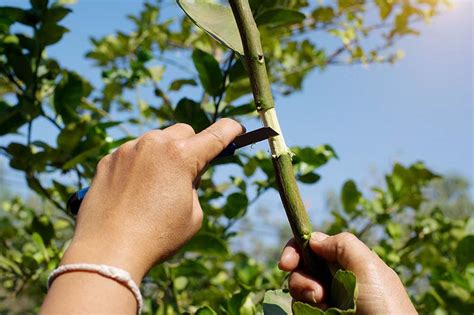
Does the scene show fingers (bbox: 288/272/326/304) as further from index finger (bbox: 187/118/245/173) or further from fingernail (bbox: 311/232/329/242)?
index finger (bbox: 187/118/245/173)

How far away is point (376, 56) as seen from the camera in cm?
232

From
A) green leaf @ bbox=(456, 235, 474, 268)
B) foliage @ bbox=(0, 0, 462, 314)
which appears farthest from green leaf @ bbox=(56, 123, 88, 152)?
green leaf @ bbox=(456, 235, 474, 268)

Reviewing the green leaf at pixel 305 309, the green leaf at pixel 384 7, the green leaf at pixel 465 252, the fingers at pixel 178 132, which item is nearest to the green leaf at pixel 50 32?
the fingers at pixel 178 132

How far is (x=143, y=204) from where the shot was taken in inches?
24.4

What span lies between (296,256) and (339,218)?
3.02ft

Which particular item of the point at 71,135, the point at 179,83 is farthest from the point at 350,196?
the point at 71,135

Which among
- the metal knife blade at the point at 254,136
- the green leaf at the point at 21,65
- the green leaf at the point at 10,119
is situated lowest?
the green leaf at the point at 10,119

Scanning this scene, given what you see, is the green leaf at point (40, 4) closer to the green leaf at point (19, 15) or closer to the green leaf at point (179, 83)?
the green leaf at point (19, 15)

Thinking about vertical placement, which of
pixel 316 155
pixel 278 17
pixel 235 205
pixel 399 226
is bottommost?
pixel 399 226

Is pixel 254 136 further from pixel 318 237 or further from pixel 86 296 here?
pixel 86 296

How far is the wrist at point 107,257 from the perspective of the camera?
593mm

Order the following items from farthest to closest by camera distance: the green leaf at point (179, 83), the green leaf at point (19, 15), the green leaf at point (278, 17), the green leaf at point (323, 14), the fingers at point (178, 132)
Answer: the green leaf at point (323, 14), the green leaf at point (179, 83), the green leaf at point (19, 15), the green leaf at point (278, 17), the fingers at point (178, 132)

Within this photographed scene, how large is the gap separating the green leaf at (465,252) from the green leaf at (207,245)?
56cm

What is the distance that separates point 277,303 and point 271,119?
233mm
